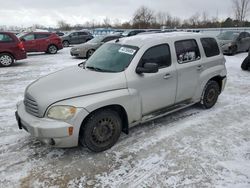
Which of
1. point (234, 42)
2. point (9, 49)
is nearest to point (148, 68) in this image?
point (9, 49)

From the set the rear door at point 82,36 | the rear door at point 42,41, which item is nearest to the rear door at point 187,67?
the rear door at point 42,41

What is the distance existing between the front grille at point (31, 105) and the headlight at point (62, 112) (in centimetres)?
27

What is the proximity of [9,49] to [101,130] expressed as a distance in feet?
31.5

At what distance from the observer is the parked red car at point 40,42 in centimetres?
1594

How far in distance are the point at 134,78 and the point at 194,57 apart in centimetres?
171

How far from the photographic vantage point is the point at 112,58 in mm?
4363

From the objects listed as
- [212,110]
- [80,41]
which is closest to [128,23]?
[80,41]

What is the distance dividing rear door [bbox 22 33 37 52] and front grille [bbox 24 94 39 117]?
43.9 feet

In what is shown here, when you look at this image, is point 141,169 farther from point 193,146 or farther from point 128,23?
point 128,23

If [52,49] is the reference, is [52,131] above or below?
below

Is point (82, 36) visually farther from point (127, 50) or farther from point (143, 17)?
Result: point (143, 17)

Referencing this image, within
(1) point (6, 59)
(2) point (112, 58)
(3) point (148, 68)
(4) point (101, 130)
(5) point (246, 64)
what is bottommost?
(4) point (101, 130)

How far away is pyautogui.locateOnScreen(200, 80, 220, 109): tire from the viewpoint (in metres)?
5.38

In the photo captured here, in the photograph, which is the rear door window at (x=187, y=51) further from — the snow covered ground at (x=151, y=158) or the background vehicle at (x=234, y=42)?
the background vehicle at (x=234, y=42)
